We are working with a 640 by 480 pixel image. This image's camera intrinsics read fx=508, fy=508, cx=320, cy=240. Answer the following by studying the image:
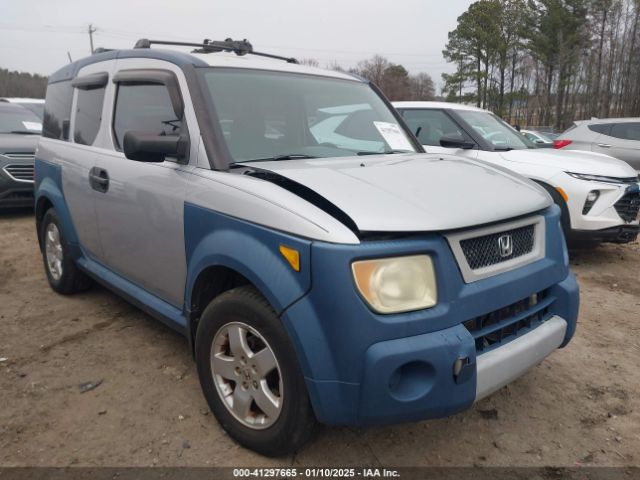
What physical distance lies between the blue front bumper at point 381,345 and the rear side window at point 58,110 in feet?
10.3

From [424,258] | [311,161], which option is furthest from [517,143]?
[424,258]

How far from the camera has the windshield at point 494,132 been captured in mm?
6133

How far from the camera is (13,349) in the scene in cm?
Result: 347

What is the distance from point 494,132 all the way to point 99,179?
4.81 m

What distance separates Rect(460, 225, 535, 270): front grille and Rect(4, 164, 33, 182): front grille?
7733 millimetres

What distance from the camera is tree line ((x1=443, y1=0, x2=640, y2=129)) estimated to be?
3388 cm

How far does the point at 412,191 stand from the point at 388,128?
1.34 metres

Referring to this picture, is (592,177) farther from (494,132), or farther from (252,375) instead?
(252,375)

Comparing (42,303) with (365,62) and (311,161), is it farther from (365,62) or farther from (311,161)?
(365,62)

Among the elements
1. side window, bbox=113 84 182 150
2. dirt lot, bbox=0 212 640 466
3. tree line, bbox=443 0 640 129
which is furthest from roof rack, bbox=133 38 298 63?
tree line, bbox=443 0 640 129

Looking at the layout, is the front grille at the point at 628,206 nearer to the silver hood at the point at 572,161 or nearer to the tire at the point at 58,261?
the silver hood at the point at 572,161

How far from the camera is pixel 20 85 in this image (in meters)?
56.3

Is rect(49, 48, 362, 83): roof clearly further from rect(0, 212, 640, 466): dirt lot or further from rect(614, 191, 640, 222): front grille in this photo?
rect(614, 191, 640, 222): front grille

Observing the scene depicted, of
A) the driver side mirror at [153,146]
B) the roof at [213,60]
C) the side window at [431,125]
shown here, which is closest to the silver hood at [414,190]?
the driver side mirror at [153,146]
